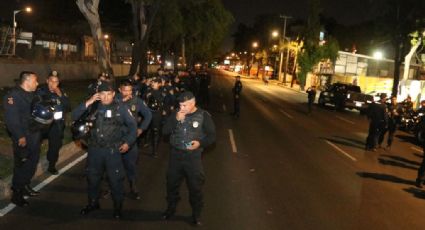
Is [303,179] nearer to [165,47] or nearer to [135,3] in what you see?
[135,3]

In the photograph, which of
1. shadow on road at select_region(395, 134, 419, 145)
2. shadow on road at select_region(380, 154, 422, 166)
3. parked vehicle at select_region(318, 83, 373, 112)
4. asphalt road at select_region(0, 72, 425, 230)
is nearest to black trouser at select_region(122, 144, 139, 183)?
asphalt road at select_region(0, 72, 425, 230)

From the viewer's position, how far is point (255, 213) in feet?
25.5

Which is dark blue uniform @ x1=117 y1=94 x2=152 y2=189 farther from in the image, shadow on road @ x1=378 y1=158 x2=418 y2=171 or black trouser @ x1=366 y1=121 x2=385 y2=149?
black trouser @ x1=366 y1=121 x2=385 y2=149

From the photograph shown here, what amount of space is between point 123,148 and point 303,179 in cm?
494

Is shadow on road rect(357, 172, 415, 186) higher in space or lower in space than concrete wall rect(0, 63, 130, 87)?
lower

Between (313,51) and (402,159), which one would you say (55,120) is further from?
(313,51)

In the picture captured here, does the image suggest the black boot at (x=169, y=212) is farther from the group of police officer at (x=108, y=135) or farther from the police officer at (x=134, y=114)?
the police officer at (x=134, y=114)

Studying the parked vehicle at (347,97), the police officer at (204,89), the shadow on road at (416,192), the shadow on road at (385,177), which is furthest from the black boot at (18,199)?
the parked vehicle at (347,97)

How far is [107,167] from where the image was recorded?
22.2 ft

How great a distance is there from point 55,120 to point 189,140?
3136 millimetres

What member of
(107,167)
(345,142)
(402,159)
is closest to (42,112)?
(107,167)

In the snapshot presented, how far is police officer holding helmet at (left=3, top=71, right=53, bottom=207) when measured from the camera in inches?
284

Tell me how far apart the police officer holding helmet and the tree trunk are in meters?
15.3

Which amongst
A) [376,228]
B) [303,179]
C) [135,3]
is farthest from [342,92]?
[376,228]
